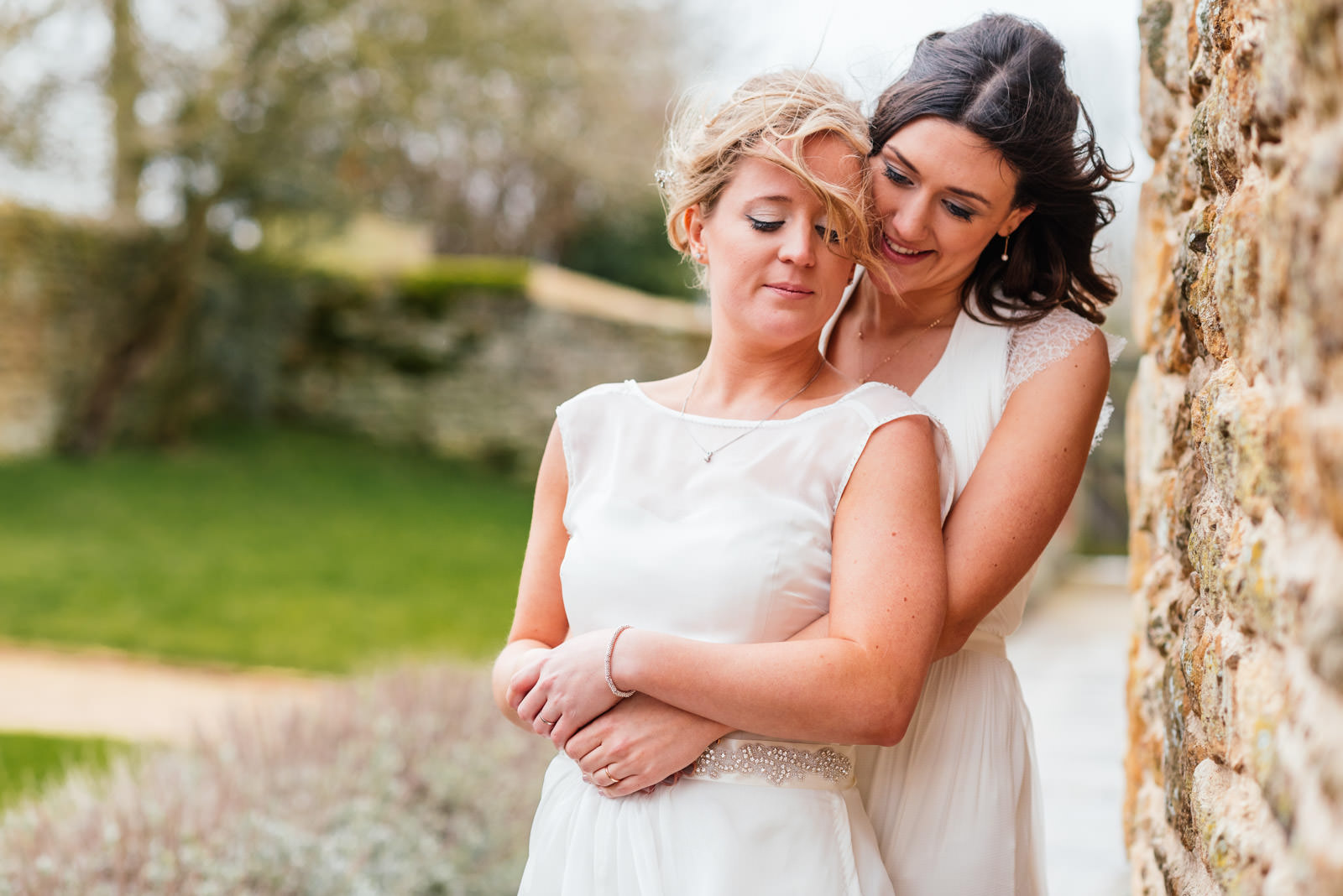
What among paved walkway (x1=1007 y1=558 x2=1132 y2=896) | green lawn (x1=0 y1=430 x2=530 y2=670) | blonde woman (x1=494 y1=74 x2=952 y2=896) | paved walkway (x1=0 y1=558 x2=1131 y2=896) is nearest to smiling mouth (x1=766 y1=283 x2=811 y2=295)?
blonde woman (x1=494 y1=74 x2=952 y2=896)

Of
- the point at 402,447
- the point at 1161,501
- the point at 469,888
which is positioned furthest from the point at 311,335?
the point at 1161,501

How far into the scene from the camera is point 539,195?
71.3 ft

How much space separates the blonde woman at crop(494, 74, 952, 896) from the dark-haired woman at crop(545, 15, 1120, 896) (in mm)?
126

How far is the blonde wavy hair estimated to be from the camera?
1636 mm

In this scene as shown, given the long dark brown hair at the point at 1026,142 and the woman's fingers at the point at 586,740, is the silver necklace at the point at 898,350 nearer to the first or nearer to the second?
the long dark brown hair at the point at 1026,142

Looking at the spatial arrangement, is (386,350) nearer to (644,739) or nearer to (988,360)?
(988,360)

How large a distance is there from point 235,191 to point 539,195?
941cm

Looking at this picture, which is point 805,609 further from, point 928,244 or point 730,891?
point 928,244

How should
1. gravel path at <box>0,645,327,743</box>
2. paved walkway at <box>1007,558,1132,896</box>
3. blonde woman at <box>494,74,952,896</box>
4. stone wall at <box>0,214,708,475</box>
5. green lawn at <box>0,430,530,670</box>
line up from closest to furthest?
blonde woman at <box>494,74,952,896</box>
paved walkway at <box>1007,558,1132,896</box>
gravel path at <box>0,645,327,743</box>
green lawn at <box>0,430,530,670</box>
stone wall at <box>0,214,708,475</box>

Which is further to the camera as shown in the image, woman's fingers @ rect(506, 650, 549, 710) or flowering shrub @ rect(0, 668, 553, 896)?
flowering shrub @ rect(0, 668, 553, 896)

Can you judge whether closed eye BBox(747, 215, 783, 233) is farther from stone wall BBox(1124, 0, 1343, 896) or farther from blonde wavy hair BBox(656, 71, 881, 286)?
stone wall BBox(1124, 0, 1343, 896)

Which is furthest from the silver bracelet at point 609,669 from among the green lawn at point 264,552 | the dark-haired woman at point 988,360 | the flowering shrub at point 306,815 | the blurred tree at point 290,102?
the blurred tree at point 290,102

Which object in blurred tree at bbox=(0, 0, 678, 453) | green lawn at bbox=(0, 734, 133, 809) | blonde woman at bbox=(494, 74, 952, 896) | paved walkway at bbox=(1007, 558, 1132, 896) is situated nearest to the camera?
blonde woman at bbox=(494, 74, 952, 896)

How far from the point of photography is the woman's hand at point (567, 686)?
1579 mm
